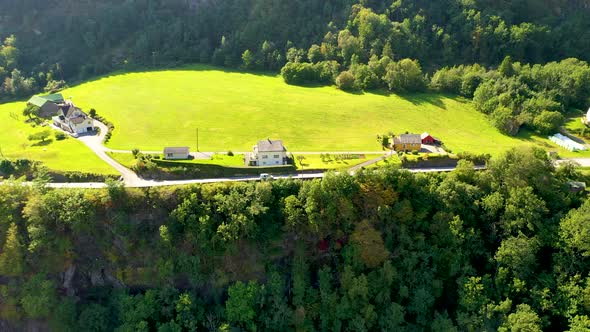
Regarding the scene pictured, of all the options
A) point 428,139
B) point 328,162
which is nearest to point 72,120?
point 328,162

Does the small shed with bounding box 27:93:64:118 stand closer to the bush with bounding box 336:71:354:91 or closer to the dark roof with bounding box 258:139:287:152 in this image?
the dark roof with bounding box 258:139:287:152

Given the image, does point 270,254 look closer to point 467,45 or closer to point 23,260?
point 23,260

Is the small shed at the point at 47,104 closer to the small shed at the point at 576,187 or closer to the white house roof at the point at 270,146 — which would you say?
the white house roof at the point at 270,146

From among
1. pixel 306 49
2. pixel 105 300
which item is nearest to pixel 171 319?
pixel 105 300

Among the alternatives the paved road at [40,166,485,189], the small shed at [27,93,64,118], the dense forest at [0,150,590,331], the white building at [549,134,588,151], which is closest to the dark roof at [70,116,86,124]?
the small shed at [27,93,64,118]

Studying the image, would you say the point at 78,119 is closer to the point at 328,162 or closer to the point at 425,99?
the point at 328,162

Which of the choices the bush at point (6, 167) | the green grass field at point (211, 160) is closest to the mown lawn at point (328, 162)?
the green grass field at point (211, 160)

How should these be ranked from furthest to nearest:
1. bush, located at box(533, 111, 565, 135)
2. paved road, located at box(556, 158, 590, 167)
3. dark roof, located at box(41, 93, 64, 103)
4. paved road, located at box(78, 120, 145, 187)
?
dark roof, located at box(41, 93, 64, 103)
bush, located at box(533, 111, 565, 135)
paved road, located at box(556, 158, 590, 167)
paved road, located at box(78, 120, 145, 187)
